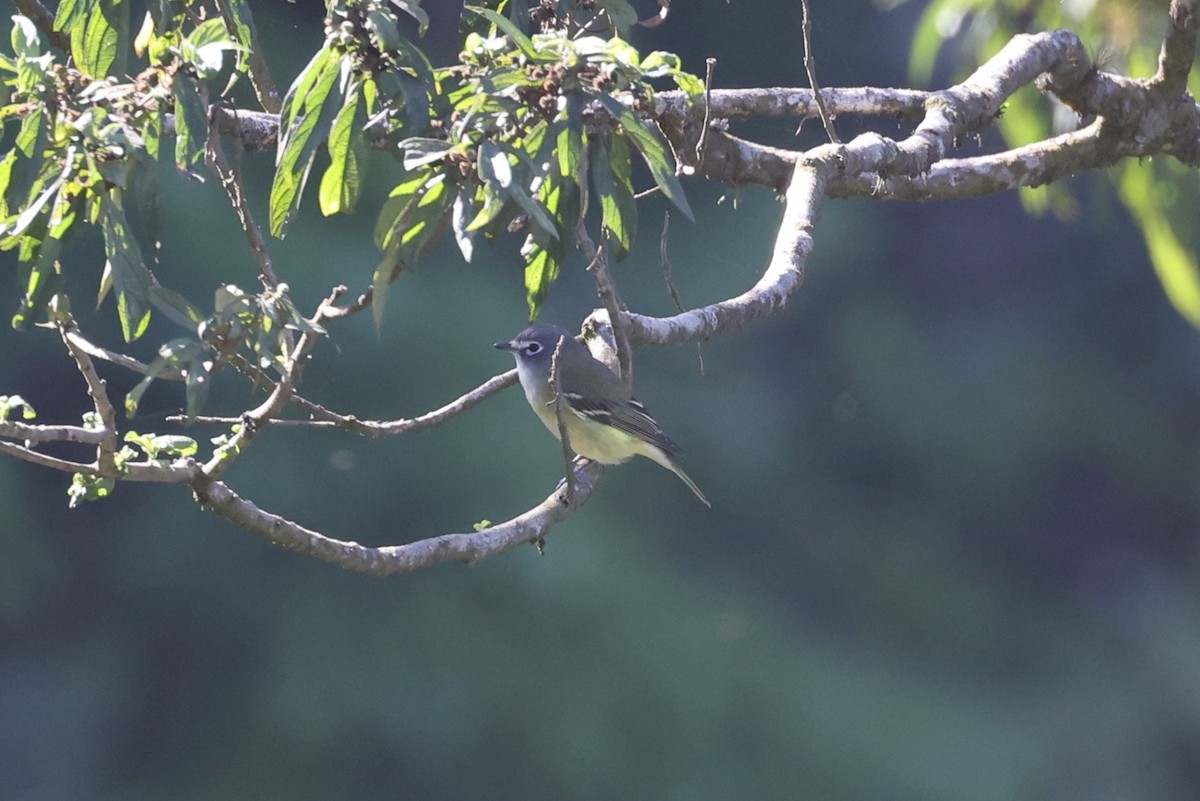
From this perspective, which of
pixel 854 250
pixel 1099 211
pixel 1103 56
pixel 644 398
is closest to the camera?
pixel 1103 56

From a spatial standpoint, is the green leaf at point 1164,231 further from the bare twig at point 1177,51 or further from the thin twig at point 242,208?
the thin twig at point 242,208

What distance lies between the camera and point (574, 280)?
4.65 m

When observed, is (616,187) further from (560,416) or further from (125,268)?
(125,268)

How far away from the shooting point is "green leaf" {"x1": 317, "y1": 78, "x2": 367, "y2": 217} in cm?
131

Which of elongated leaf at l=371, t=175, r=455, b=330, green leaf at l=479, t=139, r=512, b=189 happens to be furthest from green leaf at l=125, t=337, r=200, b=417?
green leaf at l=479, t=139, r=512, b=189

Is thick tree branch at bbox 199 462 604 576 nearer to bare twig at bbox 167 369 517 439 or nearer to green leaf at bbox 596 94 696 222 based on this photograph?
bare twig at bbox 167 369 517 439

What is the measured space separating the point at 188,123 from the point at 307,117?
0.41ft

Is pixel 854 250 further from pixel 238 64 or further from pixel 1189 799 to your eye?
pixel 238 64

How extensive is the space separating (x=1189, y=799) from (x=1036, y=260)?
230 cm

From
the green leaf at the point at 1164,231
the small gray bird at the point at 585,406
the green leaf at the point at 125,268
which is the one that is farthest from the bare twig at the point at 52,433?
the green leaf at the point at 1164,231

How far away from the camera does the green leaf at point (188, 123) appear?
1330 millimetres

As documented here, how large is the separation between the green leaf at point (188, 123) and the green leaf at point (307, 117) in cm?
8

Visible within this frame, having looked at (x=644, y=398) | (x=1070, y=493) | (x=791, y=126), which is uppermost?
(x=791, y=126)

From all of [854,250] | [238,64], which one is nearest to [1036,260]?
[854,250]
